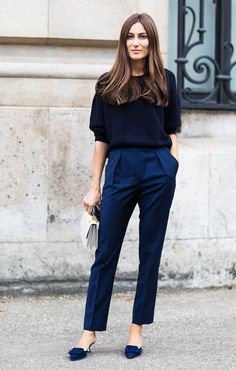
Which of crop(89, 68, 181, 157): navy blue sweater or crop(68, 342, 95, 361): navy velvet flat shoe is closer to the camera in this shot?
crop(89, 68, 181, 157): navy blue sweater

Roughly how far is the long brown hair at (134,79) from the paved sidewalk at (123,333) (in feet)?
4.94

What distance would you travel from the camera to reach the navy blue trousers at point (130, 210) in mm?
5199

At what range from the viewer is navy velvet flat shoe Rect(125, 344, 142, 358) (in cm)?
536

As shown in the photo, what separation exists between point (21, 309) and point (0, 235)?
61cm

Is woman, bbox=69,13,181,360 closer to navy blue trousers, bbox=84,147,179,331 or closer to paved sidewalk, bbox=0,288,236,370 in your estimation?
navy blue trousers, bbox=84,147,179,331

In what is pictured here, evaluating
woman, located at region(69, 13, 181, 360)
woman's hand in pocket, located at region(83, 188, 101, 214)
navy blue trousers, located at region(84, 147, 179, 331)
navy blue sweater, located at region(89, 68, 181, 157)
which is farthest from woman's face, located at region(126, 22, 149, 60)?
woman's hand in pocket, located at region(83, 188, 101, 214)

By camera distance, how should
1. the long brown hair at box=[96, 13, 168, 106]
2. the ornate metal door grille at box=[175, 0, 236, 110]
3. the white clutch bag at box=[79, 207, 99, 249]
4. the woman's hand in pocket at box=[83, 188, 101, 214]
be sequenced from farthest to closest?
the ornate metal door grille at box=[175, 0, 236, 110]
the woman's hand in pocket at box=[83, 188, 101, 214]
the white clutch bag at box=[79, 207, 99, 249]
the long brown hair at box=[96, 13, 168, 106]

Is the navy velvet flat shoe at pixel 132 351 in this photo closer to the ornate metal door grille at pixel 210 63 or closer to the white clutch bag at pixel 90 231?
the white clutch bag at pixel 90 231

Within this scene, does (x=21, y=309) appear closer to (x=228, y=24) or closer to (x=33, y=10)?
(x=33, y=10)

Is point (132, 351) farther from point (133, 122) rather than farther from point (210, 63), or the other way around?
point (210, 63)

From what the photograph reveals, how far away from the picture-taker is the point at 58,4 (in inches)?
267

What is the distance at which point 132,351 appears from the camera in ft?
17.6

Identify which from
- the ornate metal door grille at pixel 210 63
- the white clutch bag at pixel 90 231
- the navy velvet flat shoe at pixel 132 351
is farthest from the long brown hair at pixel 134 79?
the ornate metal door grille at pixel 210 63

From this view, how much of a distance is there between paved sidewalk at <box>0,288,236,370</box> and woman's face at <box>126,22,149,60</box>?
69.8 inches
